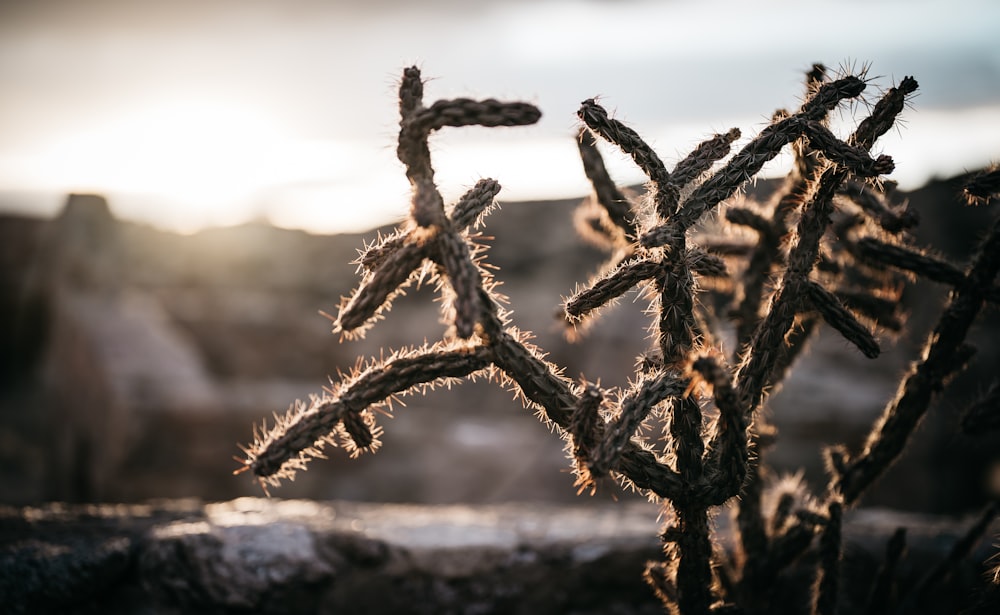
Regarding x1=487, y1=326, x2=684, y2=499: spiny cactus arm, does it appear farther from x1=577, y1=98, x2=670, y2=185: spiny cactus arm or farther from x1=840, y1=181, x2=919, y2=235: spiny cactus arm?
x1=840, y1=181, x2=919, y2=235: spiny cactus arm

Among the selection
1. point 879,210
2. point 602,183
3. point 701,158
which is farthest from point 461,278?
point 879,210

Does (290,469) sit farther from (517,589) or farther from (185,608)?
(517,589)

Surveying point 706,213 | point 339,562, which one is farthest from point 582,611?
point 706,213

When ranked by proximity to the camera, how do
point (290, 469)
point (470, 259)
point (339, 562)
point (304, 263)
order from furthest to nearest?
point (304, 263)
point (339, 562)
point (290, 469)
point (470, 259)

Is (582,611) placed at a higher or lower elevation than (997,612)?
lower

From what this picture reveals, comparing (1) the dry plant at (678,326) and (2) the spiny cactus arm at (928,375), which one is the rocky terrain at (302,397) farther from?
(1) the dry plant at (678,326)
